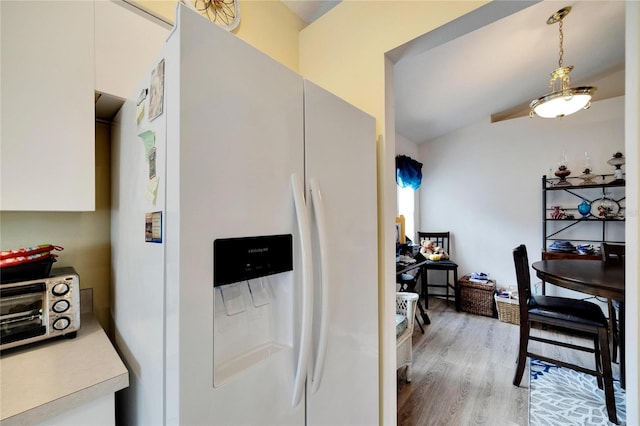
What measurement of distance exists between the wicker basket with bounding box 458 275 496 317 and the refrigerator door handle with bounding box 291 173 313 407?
3.68 m

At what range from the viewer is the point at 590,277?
1.81 meters

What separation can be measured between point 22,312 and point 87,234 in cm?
38

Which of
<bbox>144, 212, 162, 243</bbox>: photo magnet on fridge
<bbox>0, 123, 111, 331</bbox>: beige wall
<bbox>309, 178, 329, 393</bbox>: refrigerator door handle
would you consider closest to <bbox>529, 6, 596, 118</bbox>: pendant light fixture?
<bbox>309, 178, 329, 393</bbox>: refrigerator door handle

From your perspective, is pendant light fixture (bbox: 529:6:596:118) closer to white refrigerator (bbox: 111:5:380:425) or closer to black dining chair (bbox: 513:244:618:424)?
black dining chair (bbox: 513:244:618:424)

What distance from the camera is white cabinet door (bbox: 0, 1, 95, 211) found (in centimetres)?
79

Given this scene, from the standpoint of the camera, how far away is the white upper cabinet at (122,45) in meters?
0.93

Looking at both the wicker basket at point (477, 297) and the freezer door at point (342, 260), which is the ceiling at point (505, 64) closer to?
the freezer door at point (342, 260)

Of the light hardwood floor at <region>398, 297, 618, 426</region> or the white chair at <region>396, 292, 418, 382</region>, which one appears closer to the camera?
the light hardwood floor at <region>398, 297, 618, 426</region>

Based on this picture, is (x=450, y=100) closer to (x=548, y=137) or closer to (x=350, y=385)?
(x=548, y=137)

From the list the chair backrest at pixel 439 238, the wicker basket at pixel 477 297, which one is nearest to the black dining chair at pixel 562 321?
the wicker basket at pixel 477 297

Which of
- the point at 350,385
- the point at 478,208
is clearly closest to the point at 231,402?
the point at 350,385

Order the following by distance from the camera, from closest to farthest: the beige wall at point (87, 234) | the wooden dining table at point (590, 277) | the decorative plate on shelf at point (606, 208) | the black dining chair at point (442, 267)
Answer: the beige wall at point (87, 234), the wooden dining table at point (590, 277), the decorative plate on shelf at point (606, 208), the black dining chair at point (442, 267)

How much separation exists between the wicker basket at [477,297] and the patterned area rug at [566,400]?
126cm

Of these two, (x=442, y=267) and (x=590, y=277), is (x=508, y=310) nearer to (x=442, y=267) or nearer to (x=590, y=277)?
(x=442, y=267)
